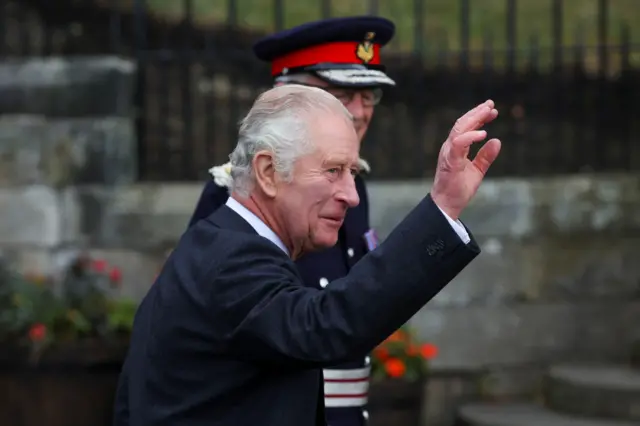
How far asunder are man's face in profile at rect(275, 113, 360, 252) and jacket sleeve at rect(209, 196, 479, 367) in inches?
6.5

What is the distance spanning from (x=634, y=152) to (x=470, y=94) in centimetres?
87

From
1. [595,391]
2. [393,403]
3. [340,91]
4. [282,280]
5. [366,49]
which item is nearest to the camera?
[282,280]

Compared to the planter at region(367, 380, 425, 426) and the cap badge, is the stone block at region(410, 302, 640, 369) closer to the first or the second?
the planter at region(367, 380, 425, 426)

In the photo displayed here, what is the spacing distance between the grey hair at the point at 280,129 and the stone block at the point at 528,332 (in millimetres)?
4025

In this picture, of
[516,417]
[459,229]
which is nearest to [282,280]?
[459,229]

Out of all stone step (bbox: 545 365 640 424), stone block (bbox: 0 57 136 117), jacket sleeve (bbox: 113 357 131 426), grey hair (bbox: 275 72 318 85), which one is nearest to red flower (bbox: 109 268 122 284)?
stone block (bbox: 0 57 136 117)

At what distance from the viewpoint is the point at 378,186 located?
6.33 metres

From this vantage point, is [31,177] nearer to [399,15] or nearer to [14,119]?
[14,119]

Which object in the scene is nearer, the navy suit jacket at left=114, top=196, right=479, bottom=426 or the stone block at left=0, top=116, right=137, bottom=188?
the navy suit jacket at left=114, top=196, right=479, bottom=426

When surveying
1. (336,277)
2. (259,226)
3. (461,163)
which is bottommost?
(336,277)

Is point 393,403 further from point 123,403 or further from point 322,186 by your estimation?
point 322,186

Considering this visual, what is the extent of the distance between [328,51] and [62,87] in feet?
8.48

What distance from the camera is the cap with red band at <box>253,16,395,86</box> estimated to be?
3715 millimetres

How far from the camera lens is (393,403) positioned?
5.65 m
